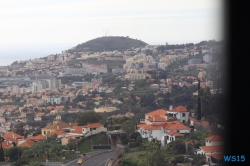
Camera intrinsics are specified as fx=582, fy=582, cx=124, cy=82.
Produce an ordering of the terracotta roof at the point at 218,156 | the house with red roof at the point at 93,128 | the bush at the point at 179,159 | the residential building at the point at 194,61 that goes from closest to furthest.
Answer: the terracotta roof at the point at 218,156, the bush at the point at 179,159, the house with red roof at the point at 93,128, the residential building at the point at 194,61

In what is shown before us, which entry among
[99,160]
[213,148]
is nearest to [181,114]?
[99,160]

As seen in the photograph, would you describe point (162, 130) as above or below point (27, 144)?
above

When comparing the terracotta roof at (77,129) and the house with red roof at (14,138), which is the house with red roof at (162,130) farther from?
the house with red roof at (14,138)

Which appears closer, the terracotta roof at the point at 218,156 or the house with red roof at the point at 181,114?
the terracotta roof at the point at 218,156

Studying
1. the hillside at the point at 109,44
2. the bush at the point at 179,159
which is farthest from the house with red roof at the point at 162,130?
the hillside at the point at 109,44

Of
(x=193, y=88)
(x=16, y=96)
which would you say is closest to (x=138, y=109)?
(x=193, y=88)

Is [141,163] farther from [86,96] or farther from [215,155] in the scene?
[86,96]

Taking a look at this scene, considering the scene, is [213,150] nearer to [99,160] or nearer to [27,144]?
[99,160]
